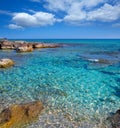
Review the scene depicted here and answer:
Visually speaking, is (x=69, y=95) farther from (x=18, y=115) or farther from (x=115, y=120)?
(x=18, y=115)

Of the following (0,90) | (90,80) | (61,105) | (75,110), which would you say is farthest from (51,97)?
(90,80)

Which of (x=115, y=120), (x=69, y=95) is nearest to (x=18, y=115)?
(x=69, y=95)

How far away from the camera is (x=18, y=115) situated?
8617 millimetres

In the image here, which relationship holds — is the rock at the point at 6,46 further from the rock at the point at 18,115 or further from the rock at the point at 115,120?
the rock at the point at 115,120

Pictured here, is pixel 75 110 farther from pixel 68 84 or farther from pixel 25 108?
pixel 68 84

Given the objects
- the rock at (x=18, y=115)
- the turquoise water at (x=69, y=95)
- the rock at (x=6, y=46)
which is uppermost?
the rock at (x=18, y=115)

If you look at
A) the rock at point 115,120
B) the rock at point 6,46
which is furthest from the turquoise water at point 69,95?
the rock at point 6,46

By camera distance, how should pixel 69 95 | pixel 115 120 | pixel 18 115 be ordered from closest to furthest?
pixel 115 120, pixel 18 115, pixel 69 95

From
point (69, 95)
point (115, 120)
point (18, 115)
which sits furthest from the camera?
point (69, 95)

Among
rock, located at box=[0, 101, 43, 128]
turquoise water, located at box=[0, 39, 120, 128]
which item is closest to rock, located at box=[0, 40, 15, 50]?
turquoise water, located at box=[0, 39, 120, 128]

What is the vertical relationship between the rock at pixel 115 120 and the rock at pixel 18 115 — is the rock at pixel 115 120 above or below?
below

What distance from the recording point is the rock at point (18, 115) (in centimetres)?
807

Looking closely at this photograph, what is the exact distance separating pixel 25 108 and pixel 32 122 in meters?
0.97

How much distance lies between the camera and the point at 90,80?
16.1m
